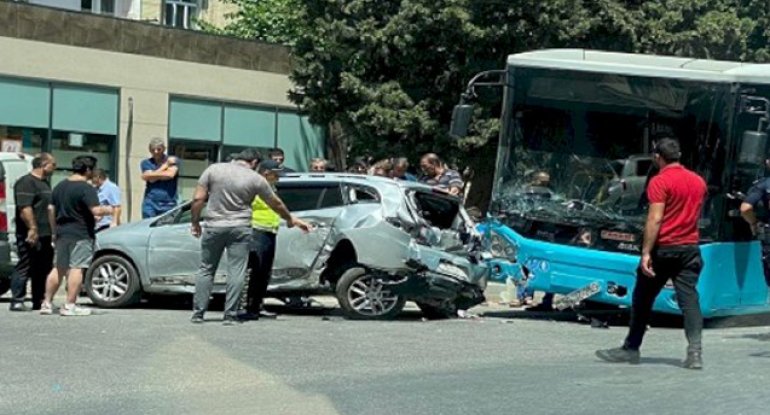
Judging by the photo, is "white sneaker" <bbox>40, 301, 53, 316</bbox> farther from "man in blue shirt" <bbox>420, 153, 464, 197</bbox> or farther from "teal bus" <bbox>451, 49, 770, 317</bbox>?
"man in blue shirt" <bbox>420, 153, 464, 197</bbox>

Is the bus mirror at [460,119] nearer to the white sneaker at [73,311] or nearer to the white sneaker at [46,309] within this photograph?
the white sneaker at [73,311]

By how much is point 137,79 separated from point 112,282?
44.3 feet

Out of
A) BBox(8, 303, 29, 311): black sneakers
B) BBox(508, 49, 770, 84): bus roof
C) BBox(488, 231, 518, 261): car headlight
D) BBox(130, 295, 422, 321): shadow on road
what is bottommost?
BBox(130, 295, 422, 321): shadow on road

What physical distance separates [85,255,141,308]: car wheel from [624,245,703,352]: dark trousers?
6614 millimetres

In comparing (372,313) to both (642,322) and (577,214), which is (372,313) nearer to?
(577,214)

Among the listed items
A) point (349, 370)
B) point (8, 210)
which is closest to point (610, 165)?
point (349, 370)

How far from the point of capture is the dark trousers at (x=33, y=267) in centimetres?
1440

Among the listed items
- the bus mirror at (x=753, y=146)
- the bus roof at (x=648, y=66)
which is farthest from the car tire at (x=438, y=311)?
the bus mirror at (x=753, y=146)

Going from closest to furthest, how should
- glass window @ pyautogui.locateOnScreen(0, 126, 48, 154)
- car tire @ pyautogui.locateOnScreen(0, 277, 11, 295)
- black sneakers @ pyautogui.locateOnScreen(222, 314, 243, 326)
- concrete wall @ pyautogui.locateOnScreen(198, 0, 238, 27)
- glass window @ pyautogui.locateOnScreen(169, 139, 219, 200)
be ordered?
1. black sneakers @ pyautogui.locateOnScreen(222, 314, 243, 326)
2. car tire @ pyautogui.locateOnScreen(0, 277, 11, 295)
3. glass window @ pyautogui.locateOnScreen(0, 126, 48, 154)
4. glass window @ pyautogui.locateOnScreen(169, 139, 219, 200)
5. concrete wall @ pyautogui.locateOnScreen(198, 0, 238, 27)

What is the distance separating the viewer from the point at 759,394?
9195 mm

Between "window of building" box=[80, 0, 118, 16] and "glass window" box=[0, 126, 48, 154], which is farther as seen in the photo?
"window of building" box=[80, 0, 118, 16]

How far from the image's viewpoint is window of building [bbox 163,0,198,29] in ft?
126

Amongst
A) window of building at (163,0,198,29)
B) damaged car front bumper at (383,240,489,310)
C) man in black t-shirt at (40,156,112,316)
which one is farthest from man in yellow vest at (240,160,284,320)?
window of building at (163,0,198,29)

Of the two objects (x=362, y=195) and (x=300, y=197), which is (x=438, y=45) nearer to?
(x=300, y=197)
